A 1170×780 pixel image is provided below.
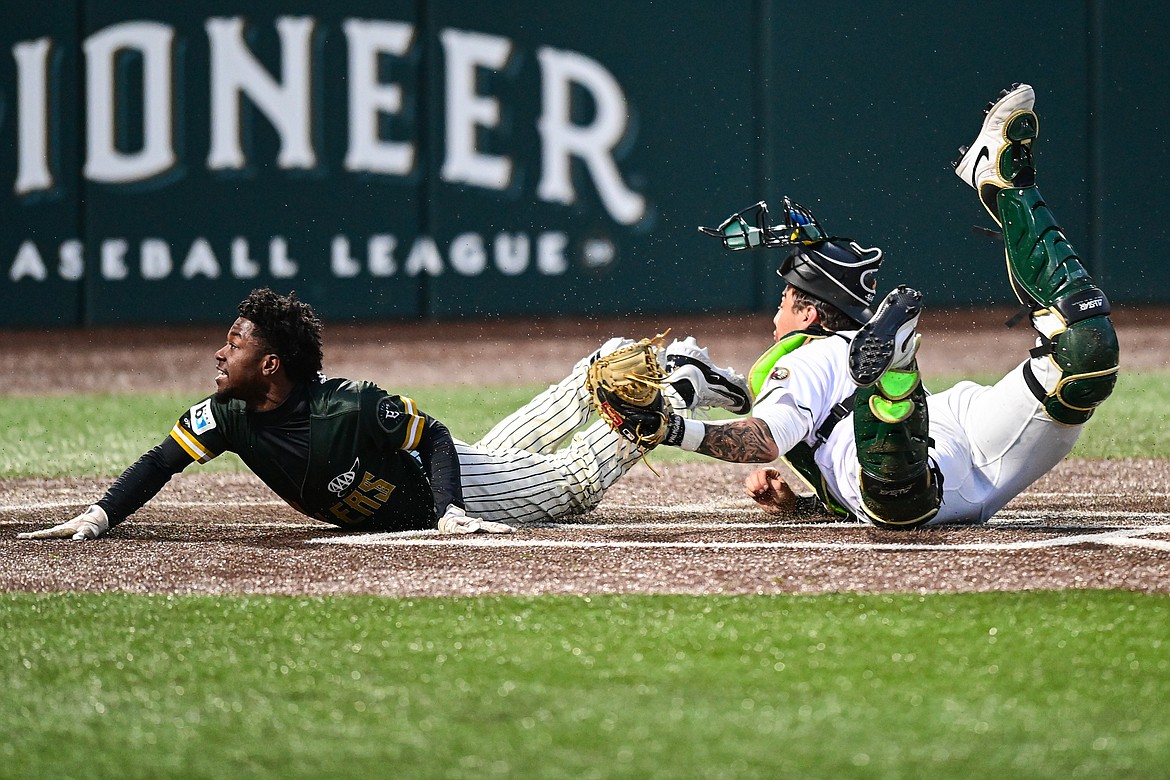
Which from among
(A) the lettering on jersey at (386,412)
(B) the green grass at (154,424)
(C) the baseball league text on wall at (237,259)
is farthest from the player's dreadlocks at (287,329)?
(C) the baseball league text on wall at (237,259)

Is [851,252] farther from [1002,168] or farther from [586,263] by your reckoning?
[586,263]

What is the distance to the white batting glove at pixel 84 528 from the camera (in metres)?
4.97

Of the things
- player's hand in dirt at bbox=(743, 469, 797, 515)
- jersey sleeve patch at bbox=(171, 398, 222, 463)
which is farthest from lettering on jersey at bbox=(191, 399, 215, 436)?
player's hand in dirt at bbox=(743, 469, 797, 515)

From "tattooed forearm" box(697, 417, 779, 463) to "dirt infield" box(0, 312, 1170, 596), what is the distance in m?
0.27

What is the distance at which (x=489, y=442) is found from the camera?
554 centimetres

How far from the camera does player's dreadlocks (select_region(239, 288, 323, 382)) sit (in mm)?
4863

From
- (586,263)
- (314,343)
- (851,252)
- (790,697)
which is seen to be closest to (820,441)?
(851,252)

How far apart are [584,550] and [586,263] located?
10.5 meters

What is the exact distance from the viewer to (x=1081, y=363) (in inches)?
190

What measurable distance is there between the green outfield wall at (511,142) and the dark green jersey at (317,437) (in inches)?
392

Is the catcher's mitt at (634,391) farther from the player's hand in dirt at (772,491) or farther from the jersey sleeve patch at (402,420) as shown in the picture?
the player's hand in dirt at (772,491)

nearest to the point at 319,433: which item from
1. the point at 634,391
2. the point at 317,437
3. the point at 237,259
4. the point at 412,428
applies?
the point at 317,437

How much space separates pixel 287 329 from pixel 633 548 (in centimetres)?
119

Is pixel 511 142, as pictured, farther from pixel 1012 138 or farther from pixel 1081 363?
pixel 1081 363
